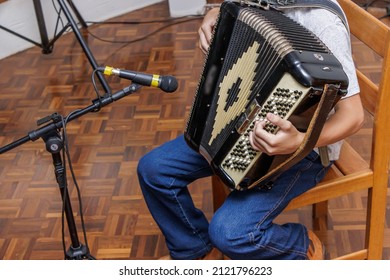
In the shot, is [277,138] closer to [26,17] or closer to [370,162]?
[370,162]

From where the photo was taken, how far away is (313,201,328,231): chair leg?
2.34 meters

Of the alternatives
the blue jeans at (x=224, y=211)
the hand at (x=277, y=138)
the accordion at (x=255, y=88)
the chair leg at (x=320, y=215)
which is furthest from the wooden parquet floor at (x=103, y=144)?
the hand at (x=277, y=138)

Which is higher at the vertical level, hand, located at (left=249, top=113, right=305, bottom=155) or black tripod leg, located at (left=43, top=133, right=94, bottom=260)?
hand, located at (left=249, top=113, right=305, bottom=155)

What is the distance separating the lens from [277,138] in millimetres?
1582

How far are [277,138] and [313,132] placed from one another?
0.26ft

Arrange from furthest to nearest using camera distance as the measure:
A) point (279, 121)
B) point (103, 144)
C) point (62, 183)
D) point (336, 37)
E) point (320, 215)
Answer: point (103, 144) < point (320, 215) < point (62, 183) < point (336, 37) < point (279, 121)

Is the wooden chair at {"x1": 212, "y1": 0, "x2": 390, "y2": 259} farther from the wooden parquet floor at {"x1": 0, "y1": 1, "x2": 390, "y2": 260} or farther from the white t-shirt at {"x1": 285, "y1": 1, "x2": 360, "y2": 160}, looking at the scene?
the wooden parquet floor at {"x1": 0, "y1": 1, "x2": 390, "y2": 260}

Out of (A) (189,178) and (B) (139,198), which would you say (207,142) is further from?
(B) (139,198)

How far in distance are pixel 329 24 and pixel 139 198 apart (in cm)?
107

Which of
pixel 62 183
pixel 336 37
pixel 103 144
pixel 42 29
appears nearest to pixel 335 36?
pixel 336 37

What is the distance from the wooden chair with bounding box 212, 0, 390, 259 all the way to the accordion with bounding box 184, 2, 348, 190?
194 mm

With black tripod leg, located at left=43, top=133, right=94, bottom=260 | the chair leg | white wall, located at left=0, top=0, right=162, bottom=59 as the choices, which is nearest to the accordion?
black tripod leg, located at left=43, top=133, right=94, bottom=260

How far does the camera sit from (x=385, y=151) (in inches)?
70.7

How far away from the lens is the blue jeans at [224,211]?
5.92 feet
